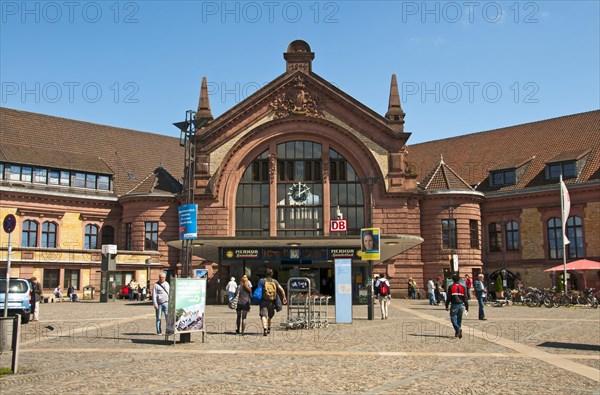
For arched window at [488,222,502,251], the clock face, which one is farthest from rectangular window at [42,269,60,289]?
arched window at [488,222,502,251]

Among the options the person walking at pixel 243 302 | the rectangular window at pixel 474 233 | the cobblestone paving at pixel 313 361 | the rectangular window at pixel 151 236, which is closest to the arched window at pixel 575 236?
the rectangular window at pixel 474 233

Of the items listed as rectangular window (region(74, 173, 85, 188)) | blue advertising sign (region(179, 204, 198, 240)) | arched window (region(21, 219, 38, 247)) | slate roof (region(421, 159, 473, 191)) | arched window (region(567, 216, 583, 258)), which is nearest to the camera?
blue advertising sign (region(179, 204, 198, 240))

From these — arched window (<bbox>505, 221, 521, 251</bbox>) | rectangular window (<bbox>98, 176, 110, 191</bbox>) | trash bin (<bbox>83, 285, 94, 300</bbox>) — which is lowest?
trash bin (<bbox>83, 285, 94, 300</bbox>)

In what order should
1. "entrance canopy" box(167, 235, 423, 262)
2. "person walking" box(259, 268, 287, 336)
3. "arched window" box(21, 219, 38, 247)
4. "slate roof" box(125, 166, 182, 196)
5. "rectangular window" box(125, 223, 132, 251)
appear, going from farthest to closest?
"rectangular window" box(125, 223, 132, 251) → "slate roof" box(125, 166, 182, 196) → "arched window" box(21, 219, 38, 247) → "entrance canopy" box(167, 235, 423, 262) → "person walking" box(259, 268, 287, 336)

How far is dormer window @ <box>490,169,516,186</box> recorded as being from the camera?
5280 cm

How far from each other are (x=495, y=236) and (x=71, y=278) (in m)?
34.1

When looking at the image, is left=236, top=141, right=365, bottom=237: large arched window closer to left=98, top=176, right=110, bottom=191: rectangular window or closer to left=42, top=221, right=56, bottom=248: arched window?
left=98, top=176, right=110, bottom=191: rectangular window

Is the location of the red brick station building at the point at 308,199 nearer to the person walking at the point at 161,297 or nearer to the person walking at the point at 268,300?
the person walking at the point at 268,300

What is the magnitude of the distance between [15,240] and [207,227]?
15.3 m

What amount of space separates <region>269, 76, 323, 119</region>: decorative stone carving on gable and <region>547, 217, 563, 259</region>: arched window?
20019 millimetres

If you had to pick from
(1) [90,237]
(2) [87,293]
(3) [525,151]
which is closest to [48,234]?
(1) [90,237]

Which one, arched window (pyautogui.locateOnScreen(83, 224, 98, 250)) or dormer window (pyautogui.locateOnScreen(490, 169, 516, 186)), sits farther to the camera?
arched window (pyautogui.locateOnScreen(83, 224, 98, 250))

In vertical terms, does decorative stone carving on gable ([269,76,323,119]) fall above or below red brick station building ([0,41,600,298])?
above

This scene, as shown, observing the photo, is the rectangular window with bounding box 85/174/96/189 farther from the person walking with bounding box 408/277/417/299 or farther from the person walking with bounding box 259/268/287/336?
the person walking with bounding box 259/268/287/336
